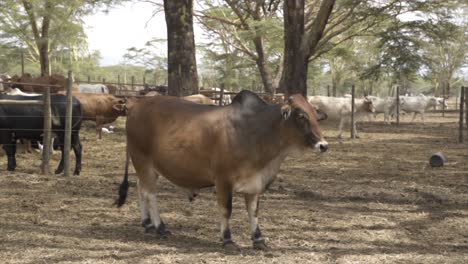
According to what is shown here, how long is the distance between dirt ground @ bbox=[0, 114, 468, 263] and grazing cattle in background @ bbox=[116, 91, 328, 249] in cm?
34

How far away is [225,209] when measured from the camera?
198 inches

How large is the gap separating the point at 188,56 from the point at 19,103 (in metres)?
3.82

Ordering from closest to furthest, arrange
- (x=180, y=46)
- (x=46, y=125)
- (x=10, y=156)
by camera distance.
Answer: (x=46, y=125), (x=10, y=156), (x=180, y=46)

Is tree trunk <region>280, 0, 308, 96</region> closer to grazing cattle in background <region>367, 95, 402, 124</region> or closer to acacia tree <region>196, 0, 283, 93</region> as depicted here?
acacia tree <region>196, 0, 283, 93</region>

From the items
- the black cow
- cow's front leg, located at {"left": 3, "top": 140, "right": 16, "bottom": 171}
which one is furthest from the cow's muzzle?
cow's front leg, located at {"left": 3, "top": 140, "right": 16, "bottom": 171}

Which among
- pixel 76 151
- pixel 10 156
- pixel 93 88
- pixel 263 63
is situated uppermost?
pixel 263 63

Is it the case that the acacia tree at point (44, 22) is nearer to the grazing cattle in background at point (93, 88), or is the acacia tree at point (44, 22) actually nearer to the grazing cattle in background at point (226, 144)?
the grazing cattle in background at point (93, 88)

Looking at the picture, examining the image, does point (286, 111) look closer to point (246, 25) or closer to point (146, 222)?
point (146, 222)

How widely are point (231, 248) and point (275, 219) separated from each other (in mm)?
1357

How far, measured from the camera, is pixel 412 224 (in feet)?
20.1

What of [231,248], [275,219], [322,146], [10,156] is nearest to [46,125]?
[10,156]

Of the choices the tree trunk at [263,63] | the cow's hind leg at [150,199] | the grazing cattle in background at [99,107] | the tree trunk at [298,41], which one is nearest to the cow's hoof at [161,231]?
the cow's hind leg at [150,199]

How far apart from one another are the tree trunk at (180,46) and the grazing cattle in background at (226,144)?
5995 mm

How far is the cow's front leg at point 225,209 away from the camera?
4.98 m
